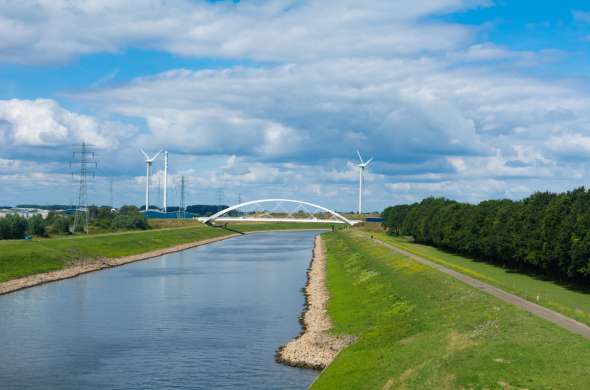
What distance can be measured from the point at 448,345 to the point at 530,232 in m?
42.4

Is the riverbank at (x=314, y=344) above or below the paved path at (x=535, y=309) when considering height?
below

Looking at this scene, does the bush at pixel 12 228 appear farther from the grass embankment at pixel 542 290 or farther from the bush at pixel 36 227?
the grass embankment at pixel 542 290

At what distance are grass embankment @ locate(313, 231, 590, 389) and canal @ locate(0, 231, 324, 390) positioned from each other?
3.14 metres

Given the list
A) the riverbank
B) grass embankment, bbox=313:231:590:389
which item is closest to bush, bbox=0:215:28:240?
the riverbank

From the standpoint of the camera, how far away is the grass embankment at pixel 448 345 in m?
22.1

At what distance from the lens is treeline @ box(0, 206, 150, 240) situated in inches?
4272

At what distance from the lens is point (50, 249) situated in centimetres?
8381

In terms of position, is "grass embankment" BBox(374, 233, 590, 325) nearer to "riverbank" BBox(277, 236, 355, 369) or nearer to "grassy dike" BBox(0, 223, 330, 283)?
"riverbank" BBox(277, 236, 355, 369)

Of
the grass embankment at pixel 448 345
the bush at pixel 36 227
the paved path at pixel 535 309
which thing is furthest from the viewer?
the bush at pixel 36 227

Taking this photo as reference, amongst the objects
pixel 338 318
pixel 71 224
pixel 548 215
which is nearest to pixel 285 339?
pixel 338 318

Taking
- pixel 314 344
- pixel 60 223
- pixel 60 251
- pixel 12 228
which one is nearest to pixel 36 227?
pixel 12 228

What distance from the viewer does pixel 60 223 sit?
12544cm

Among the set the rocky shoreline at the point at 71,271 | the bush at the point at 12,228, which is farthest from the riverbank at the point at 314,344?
the bush at the point at 12,228

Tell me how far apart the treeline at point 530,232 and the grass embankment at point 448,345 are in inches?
593
